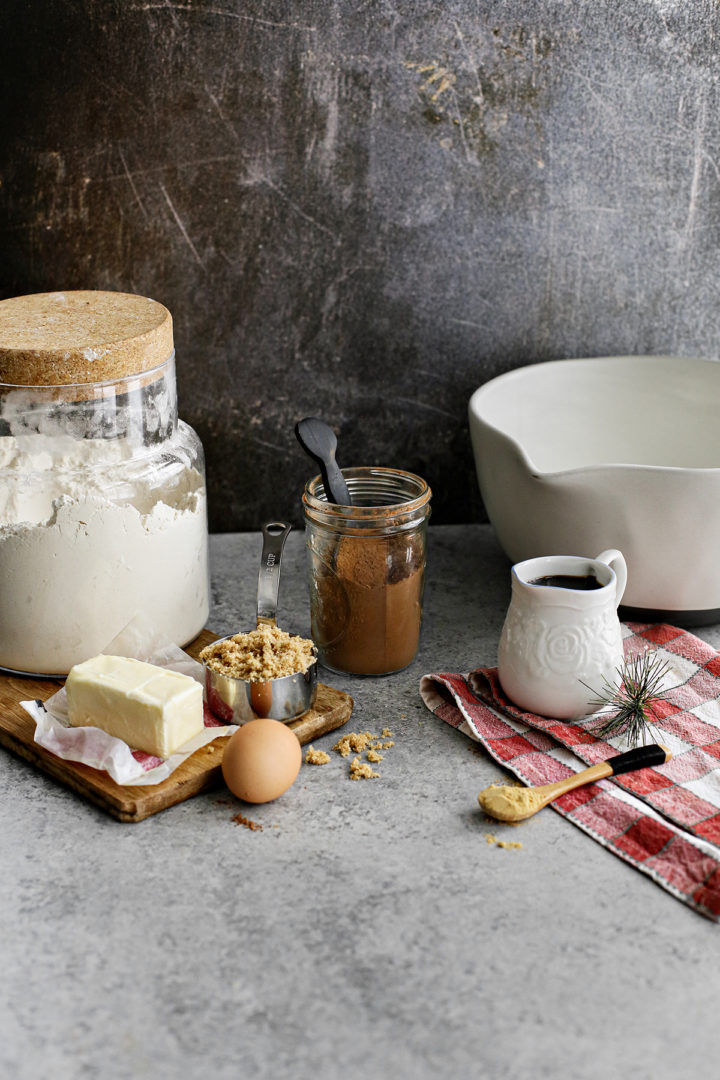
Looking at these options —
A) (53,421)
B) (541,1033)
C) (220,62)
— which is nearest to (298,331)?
(220,62)

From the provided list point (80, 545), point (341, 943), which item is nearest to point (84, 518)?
point (80, 545)

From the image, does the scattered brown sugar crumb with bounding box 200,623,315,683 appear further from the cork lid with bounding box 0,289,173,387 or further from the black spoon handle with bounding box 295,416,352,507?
the cork lid with bounding box 0,289,173,387

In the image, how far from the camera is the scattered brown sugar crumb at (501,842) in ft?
2.51

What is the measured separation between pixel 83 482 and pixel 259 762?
313mm

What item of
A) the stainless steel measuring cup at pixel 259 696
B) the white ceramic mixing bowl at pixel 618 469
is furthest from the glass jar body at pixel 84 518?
the white ceramic mixing bowl at pixel 618 469

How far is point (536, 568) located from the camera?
0.92m

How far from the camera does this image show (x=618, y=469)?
3.15ft

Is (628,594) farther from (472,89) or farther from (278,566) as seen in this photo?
(472,89)

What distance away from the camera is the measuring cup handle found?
0.97 metres

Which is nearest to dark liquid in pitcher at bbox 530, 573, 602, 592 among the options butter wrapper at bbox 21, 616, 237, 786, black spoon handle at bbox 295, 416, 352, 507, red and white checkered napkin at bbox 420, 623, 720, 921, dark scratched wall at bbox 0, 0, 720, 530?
red and white checkered napkin at bbox 420, 623, 720, 921

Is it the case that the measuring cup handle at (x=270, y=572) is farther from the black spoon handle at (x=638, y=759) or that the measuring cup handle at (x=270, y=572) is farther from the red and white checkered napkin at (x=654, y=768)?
the black spoon handle at (x=638, y=759)

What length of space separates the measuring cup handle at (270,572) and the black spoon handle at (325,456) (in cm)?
6

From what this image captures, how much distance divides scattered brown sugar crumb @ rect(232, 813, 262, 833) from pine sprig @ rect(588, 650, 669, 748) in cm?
31

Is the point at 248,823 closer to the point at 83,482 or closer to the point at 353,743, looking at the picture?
the point at 353,743
